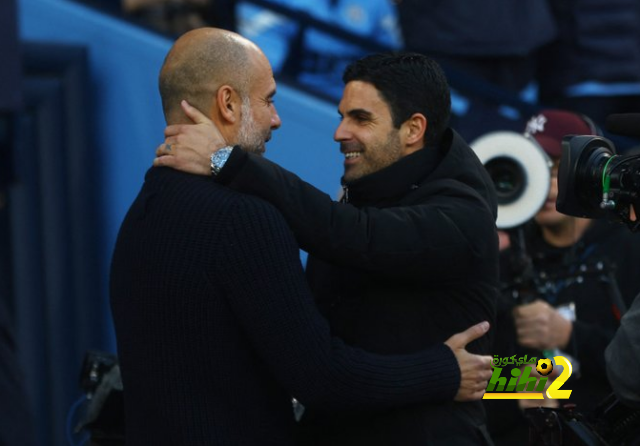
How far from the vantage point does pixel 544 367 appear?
4.12 m

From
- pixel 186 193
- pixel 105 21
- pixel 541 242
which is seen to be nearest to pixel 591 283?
pixel 541 242

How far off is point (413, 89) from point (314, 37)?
121 inches

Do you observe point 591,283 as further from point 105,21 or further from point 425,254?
point 105,21

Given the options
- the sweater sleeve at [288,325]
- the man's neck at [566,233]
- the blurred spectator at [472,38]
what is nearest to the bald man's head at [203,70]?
the sweater sleeve at [288,325]

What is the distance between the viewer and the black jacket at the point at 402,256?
9.95ft

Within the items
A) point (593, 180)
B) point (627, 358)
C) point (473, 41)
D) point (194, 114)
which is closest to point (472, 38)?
point (473, 41)

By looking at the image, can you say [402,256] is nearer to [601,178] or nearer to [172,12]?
[601,178]

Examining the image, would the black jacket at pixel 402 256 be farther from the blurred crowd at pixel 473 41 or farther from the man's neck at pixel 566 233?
the blurred crowd at pixel 473 41

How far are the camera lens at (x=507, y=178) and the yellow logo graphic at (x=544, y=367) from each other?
1.96 ft

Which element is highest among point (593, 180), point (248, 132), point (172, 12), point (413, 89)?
point (172, 12)

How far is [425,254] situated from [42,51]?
314 cm

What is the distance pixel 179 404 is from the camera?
9.91 ft

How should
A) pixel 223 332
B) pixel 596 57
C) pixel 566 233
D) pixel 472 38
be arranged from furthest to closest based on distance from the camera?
pixel 596 57
pixel 472 38
pixel 566 233
pixel 223 332

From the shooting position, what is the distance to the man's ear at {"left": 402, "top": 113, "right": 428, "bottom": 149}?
11.1 ft
